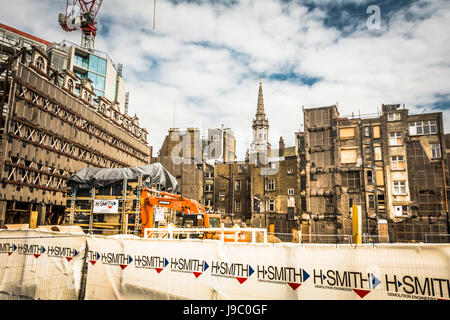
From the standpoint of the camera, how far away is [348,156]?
4203cm

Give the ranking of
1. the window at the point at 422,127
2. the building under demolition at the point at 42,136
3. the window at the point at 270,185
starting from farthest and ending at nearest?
the window at the point at 270,185, the window at the point at 422,127, the building under demolition at the point at 42,136

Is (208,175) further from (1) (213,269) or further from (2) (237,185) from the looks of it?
(1) (213,269)

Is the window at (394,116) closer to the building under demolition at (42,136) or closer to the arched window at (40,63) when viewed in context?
the building under demolition at (42,136)

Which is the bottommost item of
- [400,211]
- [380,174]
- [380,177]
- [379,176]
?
[400,211]

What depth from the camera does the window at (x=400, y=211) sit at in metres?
38.0

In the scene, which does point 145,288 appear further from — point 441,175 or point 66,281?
point 441,175

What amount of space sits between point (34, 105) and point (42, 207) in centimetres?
942

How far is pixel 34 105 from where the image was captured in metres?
26.3

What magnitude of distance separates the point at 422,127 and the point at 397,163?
5.80m

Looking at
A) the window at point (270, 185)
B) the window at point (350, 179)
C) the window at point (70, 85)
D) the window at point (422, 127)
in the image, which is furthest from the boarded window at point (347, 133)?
the window at point (70, 85)

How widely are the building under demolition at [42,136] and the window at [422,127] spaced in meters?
40.9

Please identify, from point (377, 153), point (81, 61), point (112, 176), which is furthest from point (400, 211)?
point (81, 61)

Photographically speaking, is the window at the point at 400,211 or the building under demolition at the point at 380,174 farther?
the window at the point at 400,211

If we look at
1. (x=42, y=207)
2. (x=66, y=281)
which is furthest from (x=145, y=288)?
(x=42, y=207)
